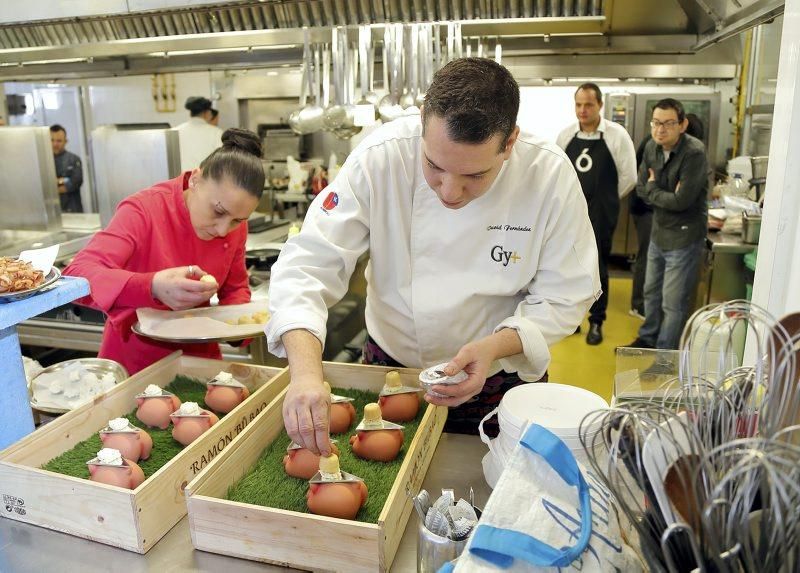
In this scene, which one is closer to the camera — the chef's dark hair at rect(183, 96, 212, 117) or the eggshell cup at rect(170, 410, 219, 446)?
the eggshell cup at rect(170, 410, 219, 446)

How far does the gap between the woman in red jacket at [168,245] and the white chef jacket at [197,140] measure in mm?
2904

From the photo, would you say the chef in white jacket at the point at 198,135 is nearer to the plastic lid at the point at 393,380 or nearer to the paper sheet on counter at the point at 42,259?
the paper sheet on counter at the point at 42,259

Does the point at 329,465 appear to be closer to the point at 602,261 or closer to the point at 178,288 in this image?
the point at 178,288

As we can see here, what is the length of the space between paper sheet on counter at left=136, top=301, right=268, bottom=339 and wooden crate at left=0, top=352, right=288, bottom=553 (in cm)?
49

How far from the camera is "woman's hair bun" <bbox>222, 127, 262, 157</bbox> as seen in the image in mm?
2047

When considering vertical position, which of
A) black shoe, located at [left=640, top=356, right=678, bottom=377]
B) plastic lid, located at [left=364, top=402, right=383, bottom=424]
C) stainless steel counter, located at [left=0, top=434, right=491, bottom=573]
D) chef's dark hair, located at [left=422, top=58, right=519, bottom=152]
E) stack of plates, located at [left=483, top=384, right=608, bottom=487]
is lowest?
stainless steel counter, located at [left=0, top=434, right=491, bottom=573]

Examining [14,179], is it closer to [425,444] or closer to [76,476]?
[76,476]

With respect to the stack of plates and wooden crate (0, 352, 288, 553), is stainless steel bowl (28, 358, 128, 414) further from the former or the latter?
the stack of plates

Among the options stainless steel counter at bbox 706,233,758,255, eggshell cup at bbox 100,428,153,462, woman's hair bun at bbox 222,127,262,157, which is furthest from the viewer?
stainless steel counter at bbox 706,233,758,255

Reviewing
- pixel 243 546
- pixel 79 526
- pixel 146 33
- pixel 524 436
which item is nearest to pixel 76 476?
pixel 79 526

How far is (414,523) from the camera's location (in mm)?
1171

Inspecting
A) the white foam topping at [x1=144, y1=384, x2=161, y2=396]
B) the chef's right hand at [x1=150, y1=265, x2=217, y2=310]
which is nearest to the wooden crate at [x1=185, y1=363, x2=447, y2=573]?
the white foam topping at [x1=144, y1=384, x2=161, y2=396]

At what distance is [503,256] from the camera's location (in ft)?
5.09

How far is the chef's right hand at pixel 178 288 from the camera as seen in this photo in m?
1.82
